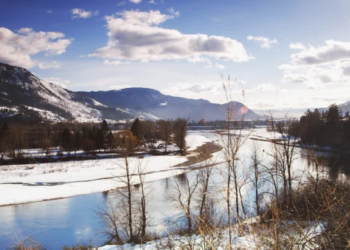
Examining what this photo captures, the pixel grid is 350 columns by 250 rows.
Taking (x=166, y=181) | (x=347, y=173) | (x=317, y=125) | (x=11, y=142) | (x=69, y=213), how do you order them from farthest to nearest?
1. (x=317, y=125)
2. (x=11, y=142)
3. (x=166, y=181)
4. (x=347, y=173)
5. (x=69, y=213)

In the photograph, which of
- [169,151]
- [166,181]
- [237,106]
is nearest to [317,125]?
[169,151]

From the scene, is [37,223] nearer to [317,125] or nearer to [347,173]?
[347,173]

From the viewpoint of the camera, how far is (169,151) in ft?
190

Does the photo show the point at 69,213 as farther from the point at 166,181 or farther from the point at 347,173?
the point at 347,173

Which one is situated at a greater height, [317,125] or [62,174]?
[317,125]

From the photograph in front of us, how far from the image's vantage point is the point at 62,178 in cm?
3400

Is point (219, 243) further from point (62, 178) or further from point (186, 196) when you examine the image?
point (62, 178)

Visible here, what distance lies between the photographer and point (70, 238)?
16.6 metres

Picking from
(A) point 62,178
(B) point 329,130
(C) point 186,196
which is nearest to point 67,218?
(C) point 186,196

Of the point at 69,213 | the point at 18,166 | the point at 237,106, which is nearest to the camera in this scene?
the point at 237,106

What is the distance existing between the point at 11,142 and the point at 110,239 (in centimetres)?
5216

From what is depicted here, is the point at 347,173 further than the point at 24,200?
Yes

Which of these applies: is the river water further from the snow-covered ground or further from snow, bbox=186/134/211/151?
snow, bbox=186/134/211/151

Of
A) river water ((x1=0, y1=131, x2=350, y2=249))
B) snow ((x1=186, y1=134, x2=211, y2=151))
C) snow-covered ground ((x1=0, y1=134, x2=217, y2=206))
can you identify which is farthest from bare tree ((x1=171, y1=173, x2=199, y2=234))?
snow ((x1=186, y1=134, x2=211, y2=151))
